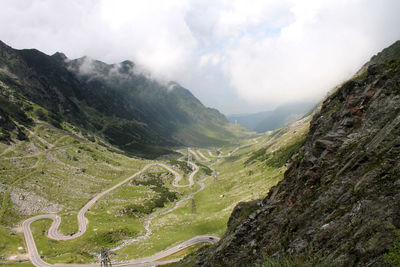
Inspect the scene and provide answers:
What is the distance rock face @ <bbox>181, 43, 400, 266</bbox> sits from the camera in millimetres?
12133

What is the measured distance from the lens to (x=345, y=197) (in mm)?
16672

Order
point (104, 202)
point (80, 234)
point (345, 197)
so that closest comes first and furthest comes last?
1. point (345, 197)
2. point (80, 234)
3. point (104, 202)

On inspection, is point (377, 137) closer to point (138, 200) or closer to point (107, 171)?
point (138, 200)

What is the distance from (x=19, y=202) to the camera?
328ft

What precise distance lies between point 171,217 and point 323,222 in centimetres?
9965

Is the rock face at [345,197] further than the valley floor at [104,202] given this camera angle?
No

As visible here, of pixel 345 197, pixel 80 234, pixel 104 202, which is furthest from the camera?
pixel 104 202

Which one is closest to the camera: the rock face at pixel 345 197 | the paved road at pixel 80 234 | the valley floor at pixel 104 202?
the rock face at pixel 345 197

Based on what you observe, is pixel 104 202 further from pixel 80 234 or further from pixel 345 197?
pixel 345 197

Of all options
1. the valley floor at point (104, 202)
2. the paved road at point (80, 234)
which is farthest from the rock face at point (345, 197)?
the valley floor at point (104, 202)

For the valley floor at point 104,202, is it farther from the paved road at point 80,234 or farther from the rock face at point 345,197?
the rock face at point 345,197

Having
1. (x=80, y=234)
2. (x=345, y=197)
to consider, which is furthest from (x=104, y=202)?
(x=345, y=197)

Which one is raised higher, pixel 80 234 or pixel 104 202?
pixel 104 202

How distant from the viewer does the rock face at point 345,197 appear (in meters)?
12.1
